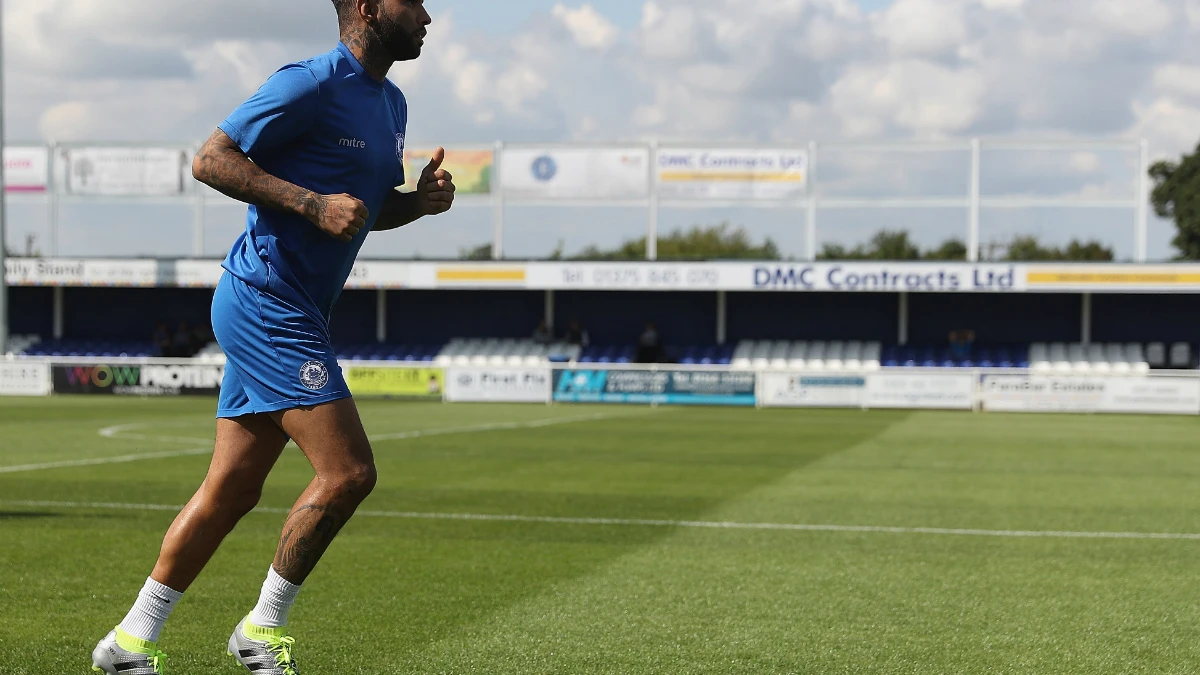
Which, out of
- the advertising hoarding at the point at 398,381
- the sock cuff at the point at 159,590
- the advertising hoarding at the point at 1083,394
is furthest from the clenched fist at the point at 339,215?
the advertising hoarding at the point at 398,381

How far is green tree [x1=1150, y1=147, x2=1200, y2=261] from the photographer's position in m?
66.1

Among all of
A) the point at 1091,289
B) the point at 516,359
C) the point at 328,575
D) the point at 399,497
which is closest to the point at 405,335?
the point at 516,359

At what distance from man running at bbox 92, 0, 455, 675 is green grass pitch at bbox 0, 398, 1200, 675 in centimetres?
71

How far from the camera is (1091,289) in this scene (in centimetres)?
3838

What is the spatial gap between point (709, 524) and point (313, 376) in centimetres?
597

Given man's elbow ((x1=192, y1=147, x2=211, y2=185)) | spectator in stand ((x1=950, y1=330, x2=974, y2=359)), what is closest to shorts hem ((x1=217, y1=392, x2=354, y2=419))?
man's elbow ((x1=192, y1=147, x2=211, y2=185))

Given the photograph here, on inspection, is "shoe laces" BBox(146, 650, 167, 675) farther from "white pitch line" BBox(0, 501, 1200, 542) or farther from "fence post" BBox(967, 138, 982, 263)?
"fence post" BBox(967, 138, 982, 263)

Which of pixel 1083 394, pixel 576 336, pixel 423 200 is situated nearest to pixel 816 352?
pixel 576 336

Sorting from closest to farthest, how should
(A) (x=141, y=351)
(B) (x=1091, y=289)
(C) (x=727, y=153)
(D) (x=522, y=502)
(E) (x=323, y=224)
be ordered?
(E) (x=323, y=224) < (D) (x=522, y=502) < (B) (x=1091, y=289) < (C) (x=727, y=153) < (A) (x=141, y=351)

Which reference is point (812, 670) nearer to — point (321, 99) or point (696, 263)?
point (321, 99)

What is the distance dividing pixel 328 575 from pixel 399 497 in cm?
421

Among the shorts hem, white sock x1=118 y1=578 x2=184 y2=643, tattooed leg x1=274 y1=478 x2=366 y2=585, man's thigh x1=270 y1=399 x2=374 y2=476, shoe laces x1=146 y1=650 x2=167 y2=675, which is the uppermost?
the shorts hem

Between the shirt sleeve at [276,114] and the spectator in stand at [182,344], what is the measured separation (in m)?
39.3

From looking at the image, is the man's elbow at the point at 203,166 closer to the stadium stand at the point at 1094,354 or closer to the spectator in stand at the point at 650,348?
the spectator in stand at the point at 650,348
